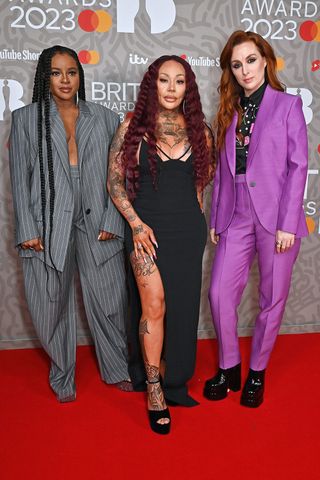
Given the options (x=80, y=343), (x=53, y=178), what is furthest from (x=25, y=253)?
(x=80, y=343)

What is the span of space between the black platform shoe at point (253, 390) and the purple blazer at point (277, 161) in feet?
2.69

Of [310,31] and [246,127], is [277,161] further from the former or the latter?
[310,31]

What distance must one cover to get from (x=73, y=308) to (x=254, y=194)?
1207 mm

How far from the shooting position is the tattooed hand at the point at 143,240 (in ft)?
8.46

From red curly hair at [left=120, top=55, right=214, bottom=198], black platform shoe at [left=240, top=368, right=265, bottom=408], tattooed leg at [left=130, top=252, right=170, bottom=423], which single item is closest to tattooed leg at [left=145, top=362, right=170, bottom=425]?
tattooed leg at [left=130, top=252, right=170, bottom=423]

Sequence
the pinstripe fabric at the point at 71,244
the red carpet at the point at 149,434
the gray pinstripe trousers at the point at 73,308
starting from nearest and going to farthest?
1. the red carpet at the point at 149,434
2. the pinstripe fabric at the point at 71,244
3. the gray pinstripe trousers at the point at 73,308

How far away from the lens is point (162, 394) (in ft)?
8.63

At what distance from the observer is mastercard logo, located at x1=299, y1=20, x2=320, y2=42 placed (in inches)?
141

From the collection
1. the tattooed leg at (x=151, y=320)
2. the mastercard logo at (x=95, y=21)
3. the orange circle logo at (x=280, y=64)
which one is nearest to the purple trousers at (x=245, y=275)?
the tattooed leg at (x=151, y=320)

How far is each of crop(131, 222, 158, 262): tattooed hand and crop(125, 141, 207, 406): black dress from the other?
0.10ft

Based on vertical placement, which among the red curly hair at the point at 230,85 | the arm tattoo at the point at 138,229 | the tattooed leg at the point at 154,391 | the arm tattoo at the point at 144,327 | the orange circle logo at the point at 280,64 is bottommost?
the tattooed leg at the point at 154,391

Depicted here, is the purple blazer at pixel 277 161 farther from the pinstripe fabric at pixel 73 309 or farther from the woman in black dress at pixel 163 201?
the pinstripe fabric at pixel 73 309

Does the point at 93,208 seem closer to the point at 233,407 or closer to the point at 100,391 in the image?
the point at 100,391

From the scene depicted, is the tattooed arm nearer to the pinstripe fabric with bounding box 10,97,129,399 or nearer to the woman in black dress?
the woman in black dress
